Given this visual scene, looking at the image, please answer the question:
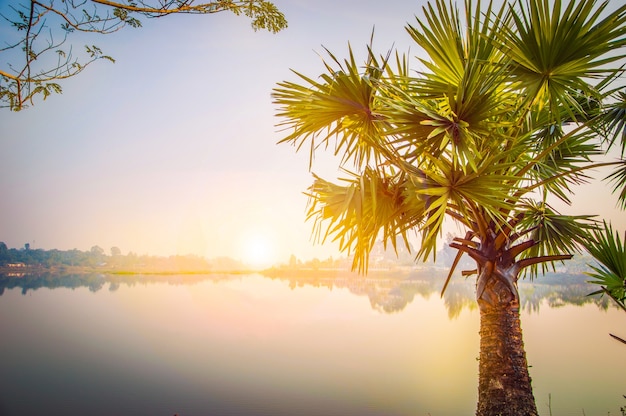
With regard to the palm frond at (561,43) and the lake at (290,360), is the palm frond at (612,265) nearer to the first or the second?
the palm frond at (561,43)

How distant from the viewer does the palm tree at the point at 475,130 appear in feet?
6.26

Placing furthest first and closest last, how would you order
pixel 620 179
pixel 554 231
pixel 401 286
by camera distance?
pixel 401 286 → pixel 554 231 → pixel 620 179

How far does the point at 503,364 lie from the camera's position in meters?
2.54

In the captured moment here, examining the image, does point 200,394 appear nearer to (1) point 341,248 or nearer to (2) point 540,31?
(1) point 341,248

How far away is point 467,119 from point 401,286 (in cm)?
2295

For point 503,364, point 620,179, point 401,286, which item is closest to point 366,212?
point 503,364

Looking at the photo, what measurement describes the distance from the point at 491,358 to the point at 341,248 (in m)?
1.36

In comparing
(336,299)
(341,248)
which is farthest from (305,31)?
(336,299)

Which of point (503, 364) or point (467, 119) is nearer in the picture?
point (467, 119)

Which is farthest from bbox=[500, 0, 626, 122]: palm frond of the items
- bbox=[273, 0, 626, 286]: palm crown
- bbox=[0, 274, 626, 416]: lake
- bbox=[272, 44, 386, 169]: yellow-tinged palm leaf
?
bbox=[0, 274, 626, 416]: lake

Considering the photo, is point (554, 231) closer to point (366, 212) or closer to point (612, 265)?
point (612, 265)

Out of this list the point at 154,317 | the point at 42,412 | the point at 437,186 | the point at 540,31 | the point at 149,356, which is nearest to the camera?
the point at 540,31

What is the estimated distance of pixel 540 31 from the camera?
1.82 m

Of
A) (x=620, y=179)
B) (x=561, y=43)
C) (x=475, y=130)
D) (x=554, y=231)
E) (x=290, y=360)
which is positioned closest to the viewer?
(x=561, y=43)
